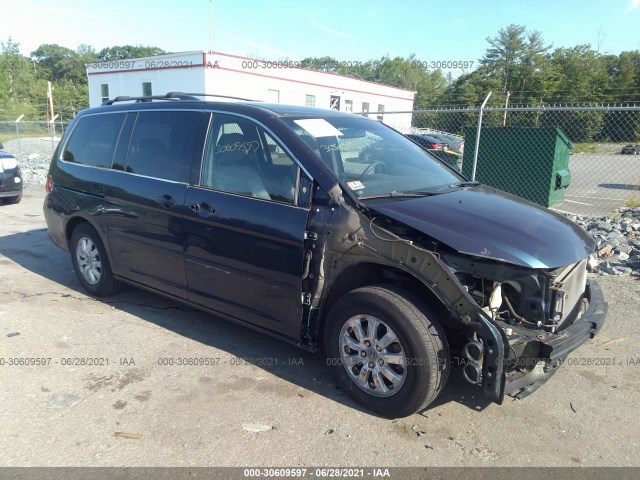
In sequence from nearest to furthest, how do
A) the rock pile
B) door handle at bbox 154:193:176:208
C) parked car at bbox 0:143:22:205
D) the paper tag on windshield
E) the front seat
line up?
the paper tag on windshield < the front seat < door handle at bbox 154:193:176:208 < the rock pile < parked car at bbox 0:143:22:205

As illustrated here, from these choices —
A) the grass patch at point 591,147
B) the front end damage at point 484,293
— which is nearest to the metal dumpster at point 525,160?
the front end damage at point 484,293

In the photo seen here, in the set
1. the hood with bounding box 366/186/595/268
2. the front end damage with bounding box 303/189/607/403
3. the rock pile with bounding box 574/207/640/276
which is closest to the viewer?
the front end damage with bounding box 303/189/607/403

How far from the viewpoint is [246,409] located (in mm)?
3287

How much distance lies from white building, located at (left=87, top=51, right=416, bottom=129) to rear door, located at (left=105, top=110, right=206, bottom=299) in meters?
16.3

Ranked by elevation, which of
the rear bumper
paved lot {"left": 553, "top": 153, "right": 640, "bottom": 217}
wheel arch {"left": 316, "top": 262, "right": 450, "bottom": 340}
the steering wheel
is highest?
the steering wheel

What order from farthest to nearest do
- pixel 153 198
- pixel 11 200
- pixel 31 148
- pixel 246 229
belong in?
pixel 31 148
pixel 11 200
pixel 153 198
pixel 246 229

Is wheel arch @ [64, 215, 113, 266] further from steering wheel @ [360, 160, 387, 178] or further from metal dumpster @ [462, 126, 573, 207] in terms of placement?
metal dumpster @ [462, 126, 573, 207]

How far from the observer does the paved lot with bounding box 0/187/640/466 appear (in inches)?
113

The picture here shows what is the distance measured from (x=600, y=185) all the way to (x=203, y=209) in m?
14.6

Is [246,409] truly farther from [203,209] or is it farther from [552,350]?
[552,350]

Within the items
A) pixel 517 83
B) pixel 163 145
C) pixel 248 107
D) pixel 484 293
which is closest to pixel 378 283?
pixel 484 293

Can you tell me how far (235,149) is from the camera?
12.9 feet

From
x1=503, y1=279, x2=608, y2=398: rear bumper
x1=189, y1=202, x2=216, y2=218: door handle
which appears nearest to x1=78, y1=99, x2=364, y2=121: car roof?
x1=189, y1=202, x2=216, y2=218: door handle

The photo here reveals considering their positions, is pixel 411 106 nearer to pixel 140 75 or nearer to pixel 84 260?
pixel 140 75
